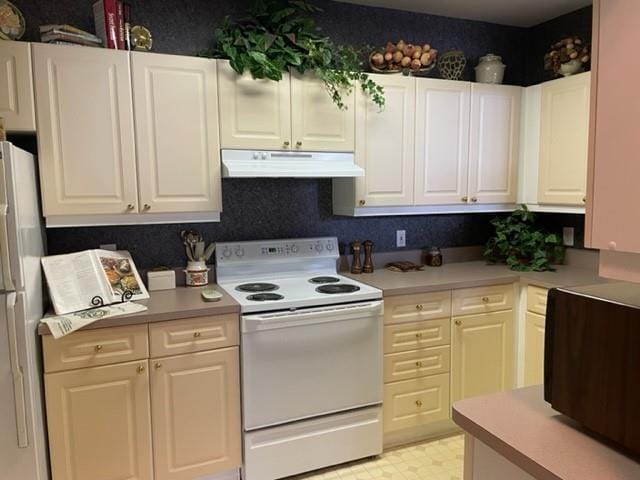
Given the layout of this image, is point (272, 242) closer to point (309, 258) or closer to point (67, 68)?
point (309, 258)

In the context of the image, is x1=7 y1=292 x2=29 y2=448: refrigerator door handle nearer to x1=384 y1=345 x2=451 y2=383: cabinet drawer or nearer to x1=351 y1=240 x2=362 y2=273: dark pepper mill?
x1=384 y1=345 x2=451 y2=383: cabinet drawer

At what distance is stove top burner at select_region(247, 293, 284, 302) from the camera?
2.35 meters

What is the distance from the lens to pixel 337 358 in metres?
2.42

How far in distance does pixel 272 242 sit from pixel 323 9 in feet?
4.73

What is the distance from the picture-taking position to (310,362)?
2.36 meters

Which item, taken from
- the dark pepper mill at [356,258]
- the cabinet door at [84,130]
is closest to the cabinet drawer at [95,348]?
the cabinet door at [84,130]

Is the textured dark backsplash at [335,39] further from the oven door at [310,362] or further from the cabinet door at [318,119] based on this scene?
the oven door at [310,362]

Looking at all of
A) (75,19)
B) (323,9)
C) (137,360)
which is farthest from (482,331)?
(75,19)

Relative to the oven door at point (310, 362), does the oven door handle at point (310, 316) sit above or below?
above

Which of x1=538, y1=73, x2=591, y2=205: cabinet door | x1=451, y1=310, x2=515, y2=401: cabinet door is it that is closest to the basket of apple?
x1=538, y1=73, x2=591, y2=205: cabinet door

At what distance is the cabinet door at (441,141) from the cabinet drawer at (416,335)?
2.46ft

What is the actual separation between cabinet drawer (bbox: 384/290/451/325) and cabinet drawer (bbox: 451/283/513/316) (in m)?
0.06

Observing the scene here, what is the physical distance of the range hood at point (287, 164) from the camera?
2412 millimetres

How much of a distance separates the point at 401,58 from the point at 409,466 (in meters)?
2.29
